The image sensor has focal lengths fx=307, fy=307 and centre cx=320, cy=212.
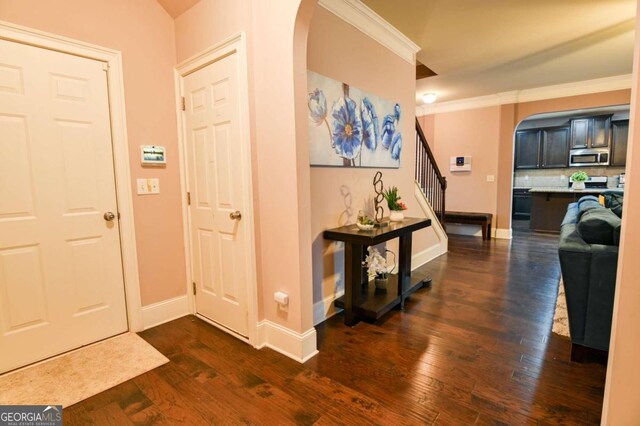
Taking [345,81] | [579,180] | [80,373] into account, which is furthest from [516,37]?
[80,373]

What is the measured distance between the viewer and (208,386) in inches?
70.3

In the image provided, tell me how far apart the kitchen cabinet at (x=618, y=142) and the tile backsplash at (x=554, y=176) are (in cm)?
26

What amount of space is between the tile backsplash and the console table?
695 centimetres

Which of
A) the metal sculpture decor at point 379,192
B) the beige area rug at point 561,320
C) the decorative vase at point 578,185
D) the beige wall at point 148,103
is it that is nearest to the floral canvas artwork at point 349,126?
the metal sculpture decor at point 379,192

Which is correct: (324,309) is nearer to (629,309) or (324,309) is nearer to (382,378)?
(382,378)

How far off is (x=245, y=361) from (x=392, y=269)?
1931 mm

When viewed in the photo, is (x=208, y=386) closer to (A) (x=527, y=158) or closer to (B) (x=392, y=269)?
(B) (x=392, y=269)

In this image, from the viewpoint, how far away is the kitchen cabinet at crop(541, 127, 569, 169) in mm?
7383

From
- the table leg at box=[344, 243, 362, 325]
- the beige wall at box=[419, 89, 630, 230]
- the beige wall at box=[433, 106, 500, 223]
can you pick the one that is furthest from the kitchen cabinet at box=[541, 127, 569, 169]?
the table leg at box=[344, 243, 362, 325]

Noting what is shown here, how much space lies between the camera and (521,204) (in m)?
8.33

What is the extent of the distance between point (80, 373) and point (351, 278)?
1891 mm

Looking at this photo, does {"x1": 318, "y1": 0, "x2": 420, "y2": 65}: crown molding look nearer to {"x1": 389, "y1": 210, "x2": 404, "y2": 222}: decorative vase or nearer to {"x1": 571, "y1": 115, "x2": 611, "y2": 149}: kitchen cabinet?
{"x1": 389, "y1": 210, "x2": 404, "y2": 222}: decorative vase

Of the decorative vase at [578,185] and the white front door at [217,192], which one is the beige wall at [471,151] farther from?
the white front door at [217,192]

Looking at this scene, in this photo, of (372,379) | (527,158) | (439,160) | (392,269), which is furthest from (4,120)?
(527,158)
